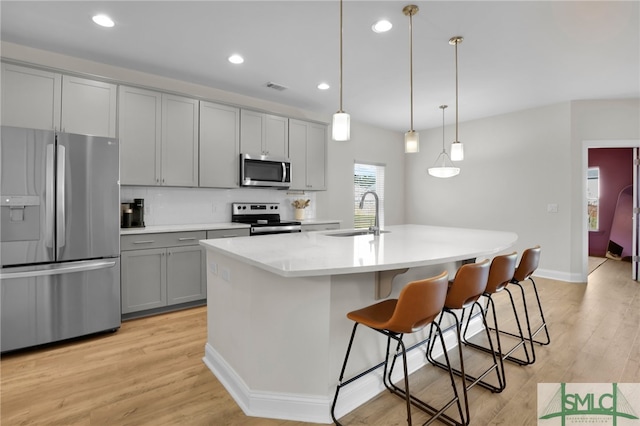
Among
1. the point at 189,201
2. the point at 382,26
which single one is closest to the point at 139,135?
the point at 189,201

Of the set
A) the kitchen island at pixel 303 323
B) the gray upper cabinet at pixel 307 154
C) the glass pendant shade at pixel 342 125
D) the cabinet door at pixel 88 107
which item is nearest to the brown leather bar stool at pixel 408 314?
the kitchen island at pixel 303 323

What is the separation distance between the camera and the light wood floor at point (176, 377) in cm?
183

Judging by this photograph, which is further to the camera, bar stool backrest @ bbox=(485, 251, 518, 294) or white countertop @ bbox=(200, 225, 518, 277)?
bar stool backrest @ bbox=(485, 251, 518, 294)

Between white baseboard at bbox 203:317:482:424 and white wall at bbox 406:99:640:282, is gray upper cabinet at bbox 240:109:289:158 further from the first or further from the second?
white wall at bbox 406:99:640:282

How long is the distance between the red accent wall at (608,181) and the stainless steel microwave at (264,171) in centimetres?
688

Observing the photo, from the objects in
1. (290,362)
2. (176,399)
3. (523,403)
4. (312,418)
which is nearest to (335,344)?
(290,362)

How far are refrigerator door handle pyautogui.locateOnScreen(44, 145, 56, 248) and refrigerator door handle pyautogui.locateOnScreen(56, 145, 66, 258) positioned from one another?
3 centimetres

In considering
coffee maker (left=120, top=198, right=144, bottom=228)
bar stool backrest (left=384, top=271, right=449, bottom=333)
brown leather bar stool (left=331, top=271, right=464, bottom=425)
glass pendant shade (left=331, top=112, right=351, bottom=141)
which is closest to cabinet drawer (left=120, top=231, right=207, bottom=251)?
coffee maker (left=120, top=198, right=144, bottom=228)

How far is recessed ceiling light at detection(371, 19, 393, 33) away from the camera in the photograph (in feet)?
8.64

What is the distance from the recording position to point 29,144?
255cm

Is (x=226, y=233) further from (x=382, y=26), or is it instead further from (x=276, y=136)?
(x=382, y=26)

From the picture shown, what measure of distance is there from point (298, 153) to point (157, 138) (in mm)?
1910

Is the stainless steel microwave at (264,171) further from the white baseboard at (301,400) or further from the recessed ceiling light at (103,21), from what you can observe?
the white baseboard at (301,400)

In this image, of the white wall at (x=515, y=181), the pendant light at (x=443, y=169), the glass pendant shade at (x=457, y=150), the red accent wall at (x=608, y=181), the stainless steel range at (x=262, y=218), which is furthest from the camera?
the red accent wall at (x=608, y=181)
